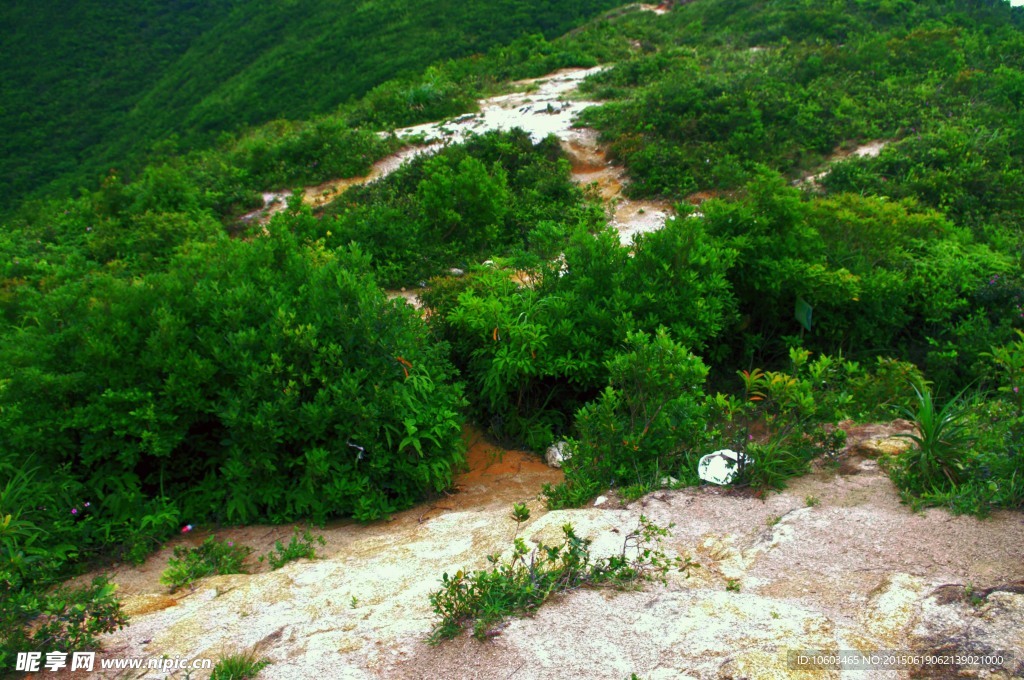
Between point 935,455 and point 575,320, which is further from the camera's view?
point 575,320

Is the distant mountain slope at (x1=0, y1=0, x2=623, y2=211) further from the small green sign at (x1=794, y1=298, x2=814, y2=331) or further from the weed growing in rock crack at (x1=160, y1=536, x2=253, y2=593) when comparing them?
the weed growing in rock crack at (x1=160, y1=536, x2=253, y2=593)

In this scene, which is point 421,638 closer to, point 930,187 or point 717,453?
point 717,453

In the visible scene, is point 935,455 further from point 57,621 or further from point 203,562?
point 57,621

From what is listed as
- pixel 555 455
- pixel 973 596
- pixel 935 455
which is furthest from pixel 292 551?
pixel 935 455

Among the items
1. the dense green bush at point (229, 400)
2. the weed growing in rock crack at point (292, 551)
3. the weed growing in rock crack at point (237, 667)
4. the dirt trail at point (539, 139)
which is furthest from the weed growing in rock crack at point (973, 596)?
the dirt trail at point (539, 139)

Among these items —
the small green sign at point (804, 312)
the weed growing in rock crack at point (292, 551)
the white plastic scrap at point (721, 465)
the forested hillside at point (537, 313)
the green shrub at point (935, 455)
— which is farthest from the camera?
the small green sign at point (804, 312)

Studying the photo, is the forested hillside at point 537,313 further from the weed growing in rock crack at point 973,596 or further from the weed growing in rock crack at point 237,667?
the weed growing in rock crack at point 237,667

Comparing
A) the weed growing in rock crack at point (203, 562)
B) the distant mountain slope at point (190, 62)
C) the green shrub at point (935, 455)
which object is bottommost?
the weed growing in rock crack at point (203, 562)
